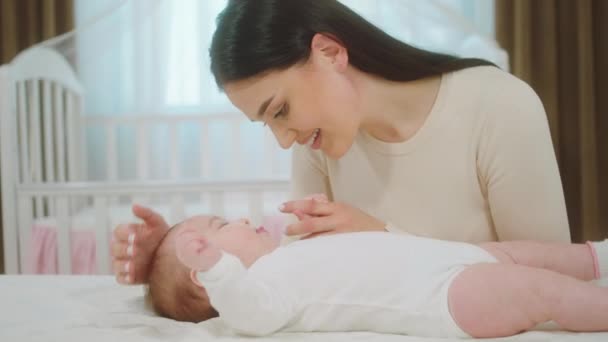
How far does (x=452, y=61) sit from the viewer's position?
1.22 m

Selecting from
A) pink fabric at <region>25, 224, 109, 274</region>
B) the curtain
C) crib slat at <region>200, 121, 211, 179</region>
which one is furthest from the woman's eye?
crib slat at <region>200, 121, 211, 179</region>

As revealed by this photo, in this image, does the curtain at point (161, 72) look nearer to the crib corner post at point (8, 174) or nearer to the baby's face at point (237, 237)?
the crib corner post at point (8, 174)

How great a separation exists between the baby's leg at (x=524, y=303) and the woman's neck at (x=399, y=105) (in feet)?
1.51

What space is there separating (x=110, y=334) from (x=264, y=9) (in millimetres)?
528

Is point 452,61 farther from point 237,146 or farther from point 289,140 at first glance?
point 237,146

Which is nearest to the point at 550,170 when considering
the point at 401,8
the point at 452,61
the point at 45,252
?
the point at 452,61

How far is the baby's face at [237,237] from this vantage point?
0.97m

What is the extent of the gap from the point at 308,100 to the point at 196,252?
37 cm

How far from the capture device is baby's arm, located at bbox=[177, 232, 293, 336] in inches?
30.8

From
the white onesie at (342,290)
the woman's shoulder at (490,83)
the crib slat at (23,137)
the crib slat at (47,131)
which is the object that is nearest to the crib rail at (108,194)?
the crib slat at (23,137)

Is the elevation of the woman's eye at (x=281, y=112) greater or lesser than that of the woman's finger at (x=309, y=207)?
greater

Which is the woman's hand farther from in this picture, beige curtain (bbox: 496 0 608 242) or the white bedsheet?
beige curtain (bbox: 496 0 608 242)

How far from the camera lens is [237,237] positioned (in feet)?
3.22

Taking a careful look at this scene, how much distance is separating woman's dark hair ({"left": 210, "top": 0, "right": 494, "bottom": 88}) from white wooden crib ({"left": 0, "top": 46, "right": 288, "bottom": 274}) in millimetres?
884
